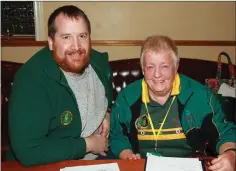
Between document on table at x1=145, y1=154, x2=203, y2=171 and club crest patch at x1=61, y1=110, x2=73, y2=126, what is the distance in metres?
0.53

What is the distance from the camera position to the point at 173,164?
136cm

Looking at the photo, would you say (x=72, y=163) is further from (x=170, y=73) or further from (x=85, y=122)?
(x=170, y=73)

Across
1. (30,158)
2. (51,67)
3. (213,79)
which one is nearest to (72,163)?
(30,158)

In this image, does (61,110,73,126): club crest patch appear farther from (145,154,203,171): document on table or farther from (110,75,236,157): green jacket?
(145,154,203,171): document on table

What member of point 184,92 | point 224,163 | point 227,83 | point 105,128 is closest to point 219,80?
point 227,83

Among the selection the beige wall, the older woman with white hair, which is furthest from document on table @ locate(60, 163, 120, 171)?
the beige wall

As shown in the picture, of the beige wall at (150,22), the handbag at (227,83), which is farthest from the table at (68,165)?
the beige wall at (150,22)

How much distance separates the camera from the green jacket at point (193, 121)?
1.64 meters

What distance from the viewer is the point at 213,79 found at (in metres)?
2.67

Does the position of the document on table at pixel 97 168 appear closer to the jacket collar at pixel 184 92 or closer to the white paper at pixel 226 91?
the jacket collar at pixel 184 92

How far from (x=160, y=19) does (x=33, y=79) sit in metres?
2.18

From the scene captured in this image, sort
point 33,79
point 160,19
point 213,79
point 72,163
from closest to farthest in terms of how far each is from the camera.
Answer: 1. point 72,163
2. point 33,79
3. point 213,79
4. point 160,19

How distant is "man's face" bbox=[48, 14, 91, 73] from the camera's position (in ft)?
5.58

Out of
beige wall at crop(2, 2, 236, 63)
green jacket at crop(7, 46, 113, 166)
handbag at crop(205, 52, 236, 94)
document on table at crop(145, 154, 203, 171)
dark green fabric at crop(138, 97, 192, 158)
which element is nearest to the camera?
document on table at crop(145, 154, 203, 171)
